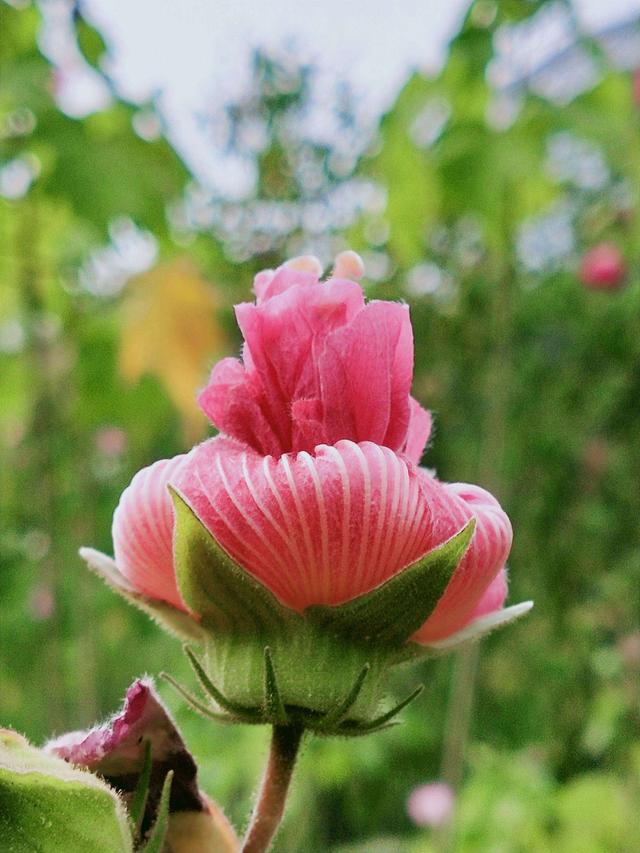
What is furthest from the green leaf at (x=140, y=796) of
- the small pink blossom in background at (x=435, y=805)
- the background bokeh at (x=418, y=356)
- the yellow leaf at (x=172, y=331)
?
the small pink blossom in background at (x=435, y=805)

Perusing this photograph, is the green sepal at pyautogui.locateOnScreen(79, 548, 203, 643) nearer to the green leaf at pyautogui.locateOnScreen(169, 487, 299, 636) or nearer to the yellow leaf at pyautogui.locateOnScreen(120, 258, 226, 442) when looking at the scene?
the green leaf at pyautogui.locateOnScreen(169, 487, 299, 636)

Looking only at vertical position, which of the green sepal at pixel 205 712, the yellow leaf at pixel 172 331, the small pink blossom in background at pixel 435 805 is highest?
the green sepal at pixel 205 712

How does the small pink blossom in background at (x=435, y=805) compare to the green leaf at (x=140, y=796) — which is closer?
the green leaf at (x=140, y=796)

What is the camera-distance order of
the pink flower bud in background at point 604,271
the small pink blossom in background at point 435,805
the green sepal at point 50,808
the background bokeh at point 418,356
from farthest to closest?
the pink flower bud in background at point 604,271 < the small pink blossom in background at point 435,805 < the background bokeh at point 418,356 < the green sepal at point 50,808

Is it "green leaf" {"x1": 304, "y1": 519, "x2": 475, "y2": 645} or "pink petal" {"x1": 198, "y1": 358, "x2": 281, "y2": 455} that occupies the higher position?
"pink petal" {"x1": 198, "y1": 358, "x2": 281, "y2": 455}

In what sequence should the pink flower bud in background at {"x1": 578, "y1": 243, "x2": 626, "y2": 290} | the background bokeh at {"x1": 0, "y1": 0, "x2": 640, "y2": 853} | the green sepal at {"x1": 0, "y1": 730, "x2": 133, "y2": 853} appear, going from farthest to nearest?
the pink flower bud in background at {"x1": 578, "y1": 243, "x2": 626, "y2": 290} → the background bokeh at {"x1": 0, "y1": 0, "x2": 640, "y2": 853} → the green sepal at {"x1": 0, "y1": 730, "x2": 133, "y2": 853}

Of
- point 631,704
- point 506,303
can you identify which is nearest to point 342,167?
point 506,303

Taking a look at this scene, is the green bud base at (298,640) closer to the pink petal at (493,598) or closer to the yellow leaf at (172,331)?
the pink petal at (493,598)

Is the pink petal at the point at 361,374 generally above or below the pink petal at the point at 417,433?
above

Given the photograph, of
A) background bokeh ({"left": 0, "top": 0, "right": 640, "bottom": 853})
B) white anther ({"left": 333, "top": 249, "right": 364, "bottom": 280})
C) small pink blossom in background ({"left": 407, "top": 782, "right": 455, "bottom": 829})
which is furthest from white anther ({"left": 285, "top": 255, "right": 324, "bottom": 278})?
small pink blossom in background ({"left": 407, "top": 782, "right": 455, "bottom": 829})
